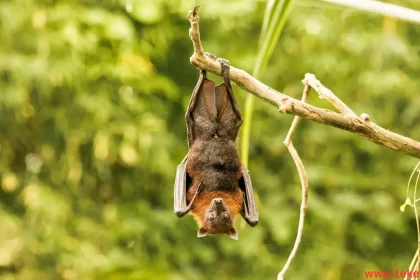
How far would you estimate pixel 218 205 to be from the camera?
1.63m

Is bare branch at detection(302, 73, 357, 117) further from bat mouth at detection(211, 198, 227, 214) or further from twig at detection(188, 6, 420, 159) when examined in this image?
bat mouth at detection(211, 198, 227, 214)

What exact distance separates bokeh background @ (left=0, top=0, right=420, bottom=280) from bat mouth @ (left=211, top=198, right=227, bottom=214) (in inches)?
57.4

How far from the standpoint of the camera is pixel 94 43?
352 cm

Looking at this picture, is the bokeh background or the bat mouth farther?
the bokeh background

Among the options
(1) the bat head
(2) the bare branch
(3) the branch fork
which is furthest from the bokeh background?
(3) the branch fork

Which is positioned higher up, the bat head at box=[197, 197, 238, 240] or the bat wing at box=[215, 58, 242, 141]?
the bat wing at box=[215, 58, 242, 141]

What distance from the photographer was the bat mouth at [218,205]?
163 centimetres

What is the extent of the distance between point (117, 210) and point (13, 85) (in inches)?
36.1

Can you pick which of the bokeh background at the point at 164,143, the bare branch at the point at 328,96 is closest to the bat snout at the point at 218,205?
the bare branch at the point at 328,96

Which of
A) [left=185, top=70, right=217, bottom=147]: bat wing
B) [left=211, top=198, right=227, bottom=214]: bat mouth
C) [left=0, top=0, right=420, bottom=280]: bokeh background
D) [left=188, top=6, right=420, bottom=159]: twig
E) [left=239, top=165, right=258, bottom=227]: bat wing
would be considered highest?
[left=0, top=0, right=420, bottom=280]: bokeh background

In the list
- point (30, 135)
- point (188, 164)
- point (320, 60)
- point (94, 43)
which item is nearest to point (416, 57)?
point (320, 60)

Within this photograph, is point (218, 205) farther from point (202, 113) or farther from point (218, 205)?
point (202, 113)

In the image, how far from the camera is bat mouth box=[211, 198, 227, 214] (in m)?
1.63

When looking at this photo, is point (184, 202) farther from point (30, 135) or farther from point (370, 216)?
point (370, 216)
